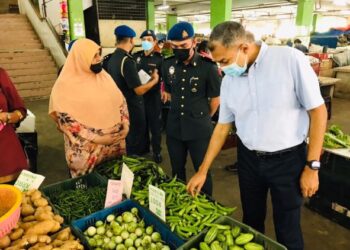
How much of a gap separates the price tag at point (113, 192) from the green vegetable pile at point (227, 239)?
667 mm

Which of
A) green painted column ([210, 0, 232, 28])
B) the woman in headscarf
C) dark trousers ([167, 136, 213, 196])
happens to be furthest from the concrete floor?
green painted column ([210, 0, 232, 28])

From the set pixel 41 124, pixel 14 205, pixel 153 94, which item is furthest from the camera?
pixel 41 124

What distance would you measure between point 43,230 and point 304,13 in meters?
15.7

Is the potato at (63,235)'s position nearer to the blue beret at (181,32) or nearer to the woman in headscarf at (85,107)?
the woman in headscarf at (85,107)

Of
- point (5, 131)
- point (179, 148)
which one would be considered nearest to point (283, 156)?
point (179, 148)

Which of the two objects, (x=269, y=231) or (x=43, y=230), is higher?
(x=43, y=230)

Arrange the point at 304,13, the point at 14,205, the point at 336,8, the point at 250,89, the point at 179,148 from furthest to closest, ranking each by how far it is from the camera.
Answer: the point at 336,8 → the point at 304,13 → the point at 179,148 → the point at 250,89 → the point at 14,205

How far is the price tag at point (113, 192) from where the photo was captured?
1.96 m

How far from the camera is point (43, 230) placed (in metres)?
1.58

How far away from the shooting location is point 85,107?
7.73ft

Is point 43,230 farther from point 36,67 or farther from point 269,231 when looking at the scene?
point 36,67

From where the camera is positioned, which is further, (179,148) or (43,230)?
(179,148)

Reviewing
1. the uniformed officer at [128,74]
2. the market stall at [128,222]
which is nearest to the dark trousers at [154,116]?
the uniformed officer at [128,74]

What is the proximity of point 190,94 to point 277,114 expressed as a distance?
3.67 feet
